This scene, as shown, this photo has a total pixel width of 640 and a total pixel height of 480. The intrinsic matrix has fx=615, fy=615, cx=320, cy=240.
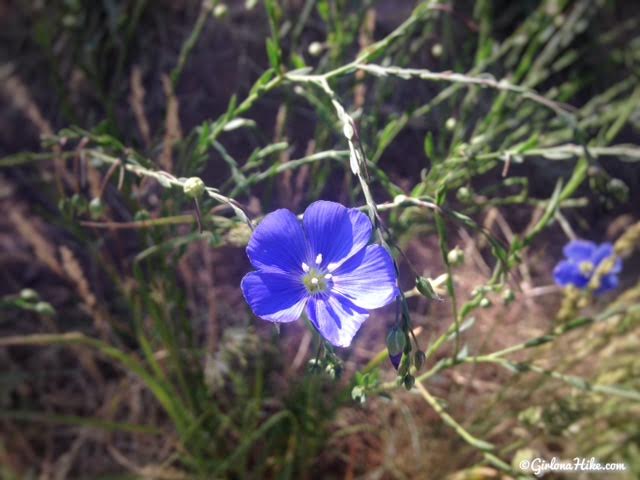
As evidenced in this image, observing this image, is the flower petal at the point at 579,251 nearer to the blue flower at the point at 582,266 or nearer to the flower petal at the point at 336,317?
the blue flower at the point at 582,266

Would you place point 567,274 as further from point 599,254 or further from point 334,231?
point 334,231

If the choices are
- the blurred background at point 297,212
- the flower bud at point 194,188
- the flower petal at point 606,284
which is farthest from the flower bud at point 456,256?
the flower petal at point 606,284

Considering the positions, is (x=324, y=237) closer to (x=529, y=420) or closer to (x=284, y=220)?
(x=284, y=220)

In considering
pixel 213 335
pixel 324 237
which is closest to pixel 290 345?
pixel 213 335

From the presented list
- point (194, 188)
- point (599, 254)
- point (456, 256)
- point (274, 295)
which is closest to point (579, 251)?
point (599, 254)

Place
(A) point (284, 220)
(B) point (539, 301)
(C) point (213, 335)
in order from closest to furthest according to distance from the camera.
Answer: (A) point (284, 220) < (C) point (213, 335) < (B) point (539, 301)

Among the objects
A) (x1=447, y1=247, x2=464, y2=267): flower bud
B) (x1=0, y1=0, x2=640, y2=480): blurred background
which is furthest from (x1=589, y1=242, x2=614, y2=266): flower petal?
(x1=447, y1=247, x2=464, y2=267): flower bud
